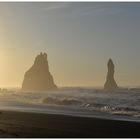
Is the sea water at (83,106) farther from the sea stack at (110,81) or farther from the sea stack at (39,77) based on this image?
the sea stack at (39,77)

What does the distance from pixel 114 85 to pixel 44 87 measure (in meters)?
28.4

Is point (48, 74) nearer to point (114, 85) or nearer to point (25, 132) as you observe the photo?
point (114, 85)

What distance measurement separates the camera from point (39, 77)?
152 meters

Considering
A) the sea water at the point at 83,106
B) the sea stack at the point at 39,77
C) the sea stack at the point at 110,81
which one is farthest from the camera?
the sea stack at the point at 39,77

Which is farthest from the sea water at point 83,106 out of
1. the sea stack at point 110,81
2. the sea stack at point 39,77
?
the sea stack at point 39,77

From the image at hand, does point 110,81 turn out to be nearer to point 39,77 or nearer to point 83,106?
point 39,77

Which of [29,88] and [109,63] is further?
[29,88]

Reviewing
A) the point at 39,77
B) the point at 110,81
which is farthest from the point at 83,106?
the point at 39,77

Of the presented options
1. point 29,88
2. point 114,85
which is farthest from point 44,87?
point 114,85

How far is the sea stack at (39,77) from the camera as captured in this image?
140950mm

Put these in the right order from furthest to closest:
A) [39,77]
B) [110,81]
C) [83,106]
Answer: [39,77]
[110,81]
[83,106]

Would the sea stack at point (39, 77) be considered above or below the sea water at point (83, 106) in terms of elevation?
above

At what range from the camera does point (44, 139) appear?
16750 mm

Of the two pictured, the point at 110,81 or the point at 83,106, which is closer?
the point at 83,106
